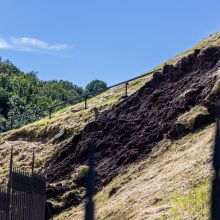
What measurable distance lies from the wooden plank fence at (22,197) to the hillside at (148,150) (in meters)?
1.58

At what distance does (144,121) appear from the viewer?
18.2 metres

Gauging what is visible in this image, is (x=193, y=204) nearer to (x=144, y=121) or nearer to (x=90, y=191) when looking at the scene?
(x=90, y=191)

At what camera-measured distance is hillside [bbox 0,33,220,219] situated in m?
11.5

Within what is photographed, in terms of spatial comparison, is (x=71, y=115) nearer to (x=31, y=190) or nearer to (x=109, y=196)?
(x=109, y=196)

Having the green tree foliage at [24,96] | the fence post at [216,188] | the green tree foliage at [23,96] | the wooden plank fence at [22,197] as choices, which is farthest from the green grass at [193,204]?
the green tree foliage at [23,96]

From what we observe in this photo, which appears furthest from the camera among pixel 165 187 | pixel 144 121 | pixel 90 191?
pixel 144 121

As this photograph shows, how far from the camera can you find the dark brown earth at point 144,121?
639 inches

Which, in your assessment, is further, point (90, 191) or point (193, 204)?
point (193, 204)

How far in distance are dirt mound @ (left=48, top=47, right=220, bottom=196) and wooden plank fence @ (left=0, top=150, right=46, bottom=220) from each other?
4368mm

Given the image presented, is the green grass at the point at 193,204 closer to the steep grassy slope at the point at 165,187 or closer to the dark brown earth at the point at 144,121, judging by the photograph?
the steep grassy slope at the point at 165,187

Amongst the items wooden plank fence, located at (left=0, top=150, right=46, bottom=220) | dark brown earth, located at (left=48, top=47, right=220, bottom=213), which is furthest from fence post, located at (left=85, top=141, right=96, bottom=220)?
dark brown earth, located at (left=48, top=47, right=220, bottom=213)

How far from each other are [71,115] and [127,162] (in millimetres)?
9809

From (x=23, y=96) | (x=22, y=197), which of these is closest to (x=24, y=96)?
(x=23, y=96)

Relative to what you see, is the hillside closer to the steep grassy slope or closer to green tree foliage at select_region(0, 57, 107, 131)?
the steep grassy slope
